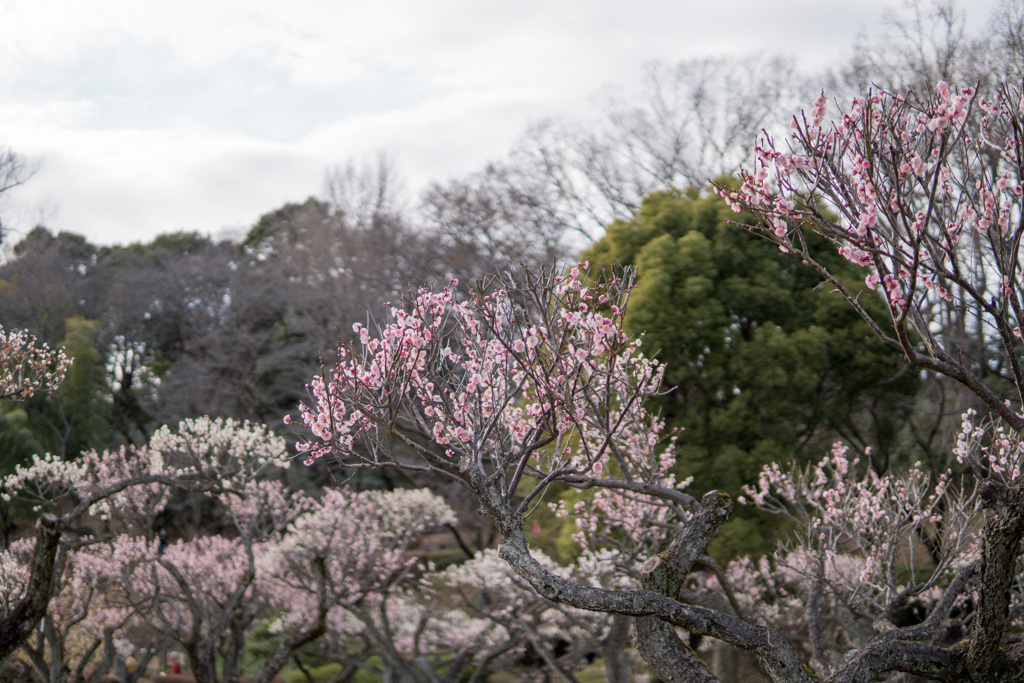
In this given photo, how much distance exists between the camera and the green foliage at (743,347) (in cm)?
1052

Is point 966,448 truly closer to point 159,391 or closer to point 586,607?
point 586,607

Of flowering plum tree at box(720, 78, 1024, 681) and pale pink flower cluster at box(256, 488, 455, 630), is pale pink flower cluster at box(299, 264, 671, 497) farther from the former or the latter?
pale pink flower cluster at box(256, 488, 455, 630)

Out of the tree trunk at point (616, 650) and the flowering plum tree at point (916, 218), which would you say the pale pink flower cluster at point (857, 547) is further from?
the flowering plum tree at point (916, 218)

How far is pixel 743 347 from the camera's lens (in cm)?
1077

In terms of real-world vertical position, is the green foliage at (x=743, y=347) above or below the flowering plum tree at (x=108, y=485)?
above

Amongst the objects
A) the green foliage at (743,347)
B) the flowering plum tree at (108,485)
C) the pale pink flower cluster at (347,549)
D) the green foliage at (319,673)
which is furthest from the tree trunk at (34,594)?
the green foliage at (319,673)

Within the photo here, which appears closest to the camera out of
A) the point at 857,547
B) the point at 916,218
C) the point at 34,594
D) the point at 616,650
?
the point at 916,218

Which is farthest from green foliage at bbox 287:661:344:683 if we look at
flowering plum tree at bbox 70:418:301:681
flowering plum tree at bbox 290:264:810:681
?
flowering plum tree at bbox 290:264:810:681

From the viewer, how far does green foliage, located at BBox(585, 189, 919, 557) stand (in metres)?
10.5

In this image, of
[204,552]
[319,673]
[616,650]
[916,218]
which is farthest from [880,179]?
[319,673]

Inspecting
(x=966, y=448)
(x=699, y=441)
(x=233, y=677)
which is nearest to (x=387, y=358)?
(x=966, y=448)

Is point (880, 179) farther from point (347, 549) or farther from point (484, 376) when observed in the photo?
point (347, 549)

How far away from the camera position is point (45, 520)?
6684mm

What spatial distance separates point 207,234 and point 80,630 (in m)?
22.7
